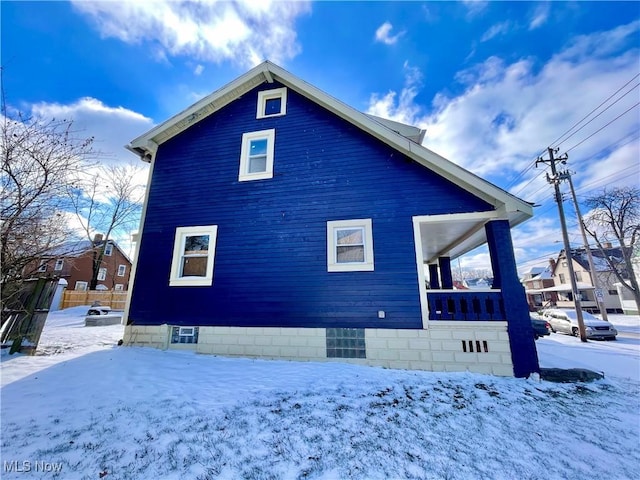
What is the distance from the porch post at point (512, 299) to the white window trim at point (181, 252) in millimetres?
7447

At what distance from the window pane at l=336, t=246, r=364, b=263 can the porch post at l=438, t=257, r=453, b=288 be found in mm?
6670

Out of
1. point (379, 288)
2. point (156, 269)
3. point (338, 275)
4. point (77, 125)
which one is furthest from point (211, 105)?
point (379, 288)

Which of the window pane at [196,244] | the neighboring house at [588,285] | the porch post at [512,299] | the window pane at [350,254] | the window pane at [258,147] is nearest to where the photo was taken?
the porch post at [512,299]

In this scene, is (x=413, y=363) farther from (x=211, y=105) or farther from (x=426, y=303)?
(x=211, y=105)

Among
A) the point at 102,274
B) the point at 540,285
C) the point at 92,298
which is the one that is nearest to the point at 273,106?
the point at 92,298

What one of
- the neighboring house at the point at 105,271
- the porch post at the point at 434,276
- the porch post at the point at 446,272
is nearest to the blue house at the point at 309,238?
the porch post at the point at 446,272

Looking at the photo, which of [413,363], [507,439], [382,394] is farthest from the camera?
[413,363]

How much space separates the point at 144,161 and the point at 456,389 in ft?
36.9

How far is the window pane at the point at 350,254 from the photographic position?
709cm

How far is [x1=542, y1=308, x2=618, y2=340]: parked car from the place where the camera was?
50.0ft

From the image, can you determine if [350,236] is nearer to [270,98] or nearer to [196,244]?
[196,244]

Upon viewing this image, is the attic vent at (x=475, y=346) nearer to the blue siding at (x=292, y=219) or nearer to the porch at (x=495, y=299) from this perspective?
the porch at (x=495, y=299)

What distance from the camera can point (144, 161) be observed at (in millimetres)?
9391

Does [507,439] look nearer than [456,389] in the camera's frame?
Yes
